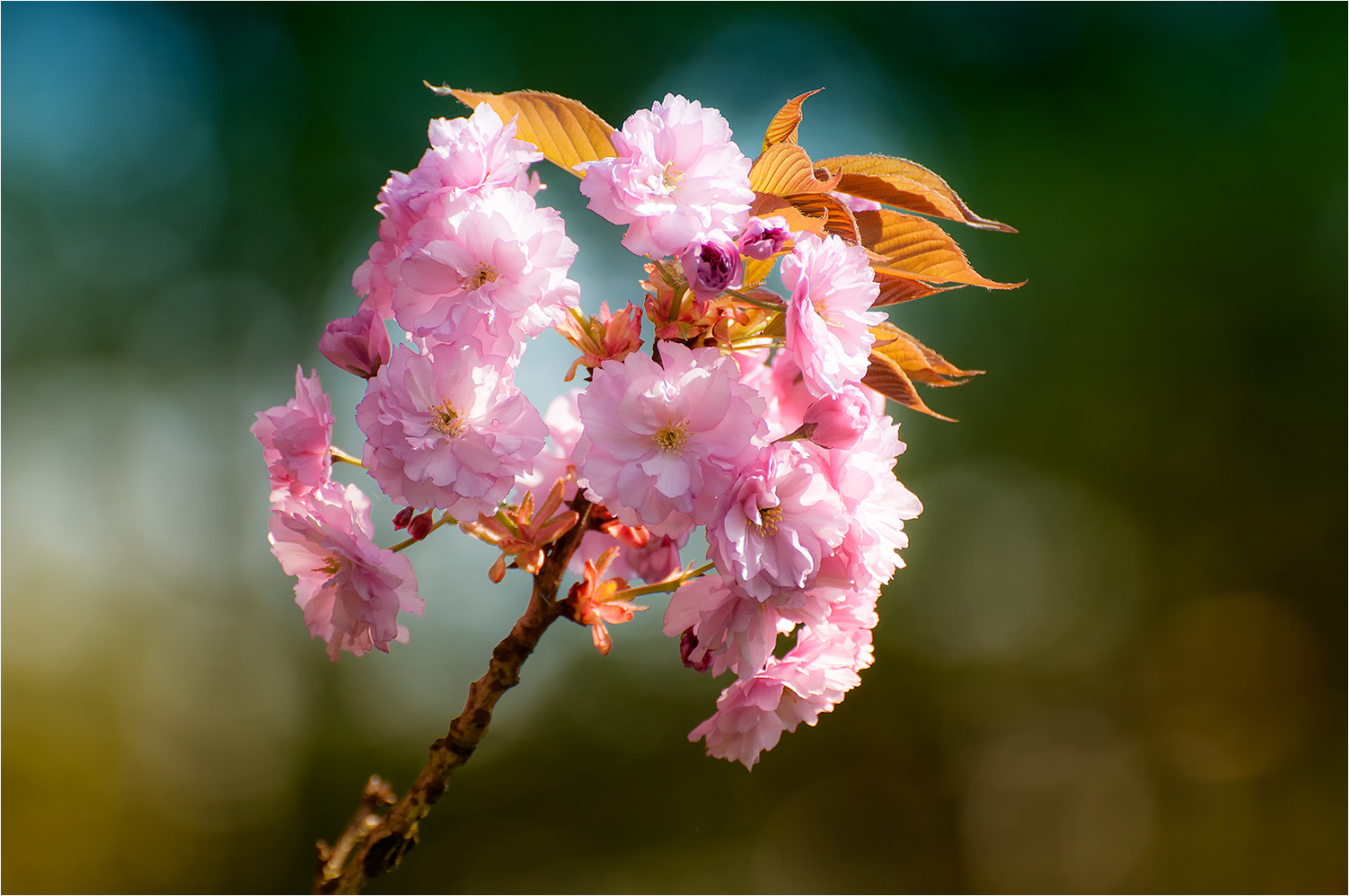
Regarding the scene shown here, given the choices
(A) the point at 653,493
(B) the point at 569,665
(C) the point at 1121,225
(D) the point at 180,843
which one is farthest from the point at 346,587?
(C) the point at 1121,225

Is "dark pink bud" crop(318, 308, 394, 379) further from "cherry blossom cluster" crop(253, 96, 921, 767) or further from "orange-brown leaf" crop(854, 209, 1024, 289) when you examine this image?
"orange-brown leaf" crop(854, 209, 1024, 289)

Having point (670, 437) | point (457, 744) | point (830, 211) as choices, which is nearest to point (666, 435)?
point (670, 437)

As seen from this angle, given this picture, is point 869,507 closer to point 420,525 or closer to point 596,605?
point 596,605

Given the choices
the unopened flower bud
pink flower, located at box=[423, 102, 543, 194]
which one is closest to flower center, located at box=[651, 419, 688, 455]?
the unopened flower bud

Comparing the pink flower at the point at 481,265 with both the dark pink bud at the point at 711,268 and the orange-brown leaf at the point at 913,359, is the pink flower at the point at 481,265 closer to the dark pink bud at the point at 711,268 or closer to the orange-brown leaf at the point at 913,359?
the dark pink bud at the point at 711,268

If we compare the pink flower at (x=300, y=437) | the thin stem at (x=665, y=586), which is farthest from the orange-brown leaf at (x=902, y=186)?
the pink flower at (x=300, y=437)
